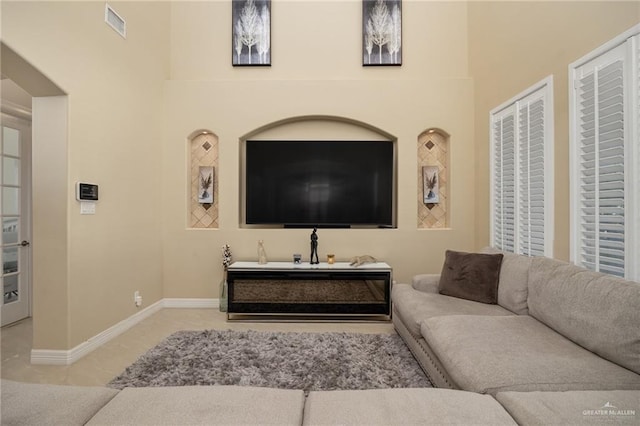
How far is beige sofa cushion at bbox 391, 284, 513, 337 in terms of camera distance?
2.40 m

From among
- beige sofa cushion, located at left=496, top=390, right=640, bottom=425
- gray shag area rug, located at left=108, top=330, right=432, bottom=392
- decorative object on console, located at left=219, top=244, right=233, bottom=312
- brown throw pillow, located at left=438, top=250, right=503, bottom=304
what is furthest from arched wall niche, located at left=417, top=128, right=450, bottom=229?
beige sofa cushion, located at left=496, top=390, right=640, bottom=425

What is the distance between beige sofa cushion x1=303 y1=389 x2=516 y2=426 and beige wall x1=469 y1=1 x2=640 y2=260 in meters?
1.93

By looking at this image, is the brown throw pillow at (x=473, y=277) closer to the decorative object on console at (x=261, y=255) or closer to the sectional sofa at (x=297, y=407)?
the sectional sofa at (x=297, y=407)

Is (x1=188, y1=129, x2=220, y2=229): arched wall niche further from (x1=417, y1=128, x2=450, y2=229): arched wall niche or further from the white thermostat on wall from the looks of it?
(x1=417, y1=128, x2=450, y2=229): arched wall niche

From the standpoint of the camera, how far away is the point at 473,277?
2801 millimetres

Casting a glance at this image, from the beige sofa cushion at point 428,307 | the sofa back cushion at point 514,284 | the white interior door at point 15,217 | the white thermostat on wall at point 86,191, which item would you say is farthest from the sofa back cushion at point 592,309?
the white interior door at point 15,217

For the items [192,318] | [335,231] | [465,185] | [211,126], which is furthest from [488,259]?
[211,126]

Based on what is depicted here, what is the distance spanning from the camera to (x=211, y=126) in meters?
4.07

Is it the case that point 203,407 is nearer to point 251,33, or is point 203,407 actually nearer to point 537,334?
point 537,334

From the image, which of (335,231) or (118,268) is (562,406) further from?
(118,268)

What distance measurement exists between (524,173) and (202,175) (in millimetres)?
3618

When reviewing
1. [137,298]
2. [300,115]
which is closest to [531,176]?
[300,115]

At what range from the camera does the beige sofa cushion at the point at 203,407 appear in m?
1.02

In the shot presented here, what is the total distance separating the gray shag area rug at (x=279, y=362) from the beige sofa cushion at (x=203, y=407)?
104cm
